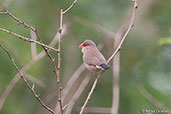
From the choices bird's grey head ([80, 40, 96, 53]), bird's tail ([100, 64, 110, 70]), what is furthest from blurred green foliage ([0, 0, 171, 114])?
bird's tail ([100, 64, 110, 70])

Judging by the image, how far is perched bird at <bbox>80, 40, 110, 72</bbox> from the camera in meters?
4.89

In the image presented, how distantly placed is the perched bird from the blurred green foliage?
122 centimetres

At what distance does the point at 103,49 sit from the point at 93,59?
2718 mm

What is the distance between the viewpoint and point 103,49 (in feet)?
25.6

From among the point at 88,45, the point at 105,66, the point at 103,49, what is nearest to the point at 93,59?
the point at 105,66

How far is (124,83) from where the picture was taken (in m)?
8.39

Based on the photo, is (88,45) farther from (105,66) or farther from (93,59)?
(105,66)

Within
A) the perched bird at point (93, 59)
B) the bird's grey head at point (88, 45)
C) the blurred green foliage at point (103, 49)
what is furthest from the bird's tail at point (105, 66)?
the blurred green foliage at point (103, 49)

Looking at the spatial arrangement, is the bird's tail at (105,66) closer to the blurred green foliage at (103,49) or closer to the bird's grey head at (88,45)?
the bird's grey head at (88,45)

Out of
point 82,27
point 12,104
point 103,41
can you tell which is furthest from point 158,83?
point 12,104

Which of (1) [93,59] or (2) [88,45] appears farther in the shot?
(2) [88,45]

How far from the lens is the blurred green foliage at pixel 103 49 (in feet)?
22.5

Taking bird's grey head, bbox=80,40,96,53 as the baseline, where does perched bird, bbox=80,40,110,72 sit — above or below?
below

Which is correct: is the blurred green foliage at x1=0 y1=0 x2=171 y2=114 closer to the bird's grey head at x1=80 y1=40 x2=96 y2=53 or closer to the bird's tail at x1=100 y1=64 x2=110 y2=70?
the bird's grey head at x1=80 y1=40 x2=96 y2=53
